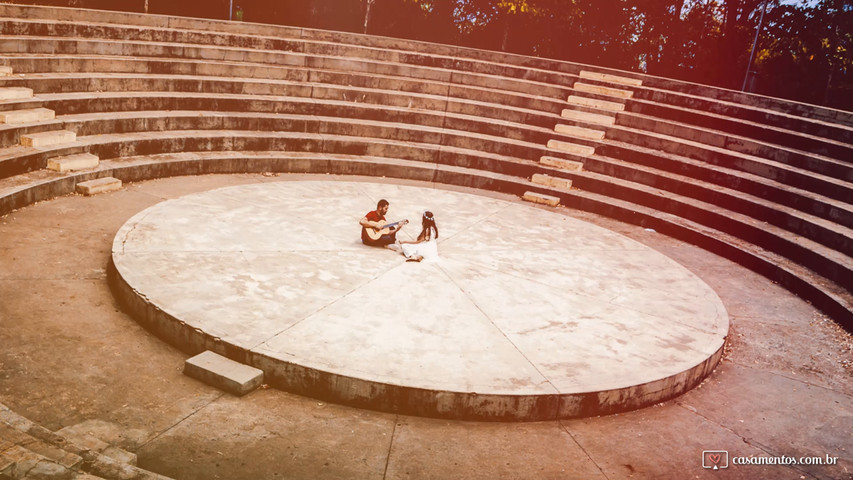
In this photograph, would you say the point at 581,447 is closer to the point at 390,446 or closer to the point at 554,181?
the point at 390,446

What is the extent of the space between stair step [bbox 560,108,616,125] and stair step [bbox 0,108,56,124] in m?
8.49

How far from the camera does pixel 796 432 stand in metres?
5.72

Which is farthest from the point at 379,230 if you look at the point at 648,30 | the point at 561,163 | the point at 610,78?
the point at 648,30

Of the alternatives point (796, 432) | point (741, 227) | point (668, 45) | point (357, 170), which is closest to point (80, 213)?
point (357, 170)

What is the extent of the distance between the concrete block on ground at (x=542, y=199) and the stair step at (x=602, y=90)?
3.26 metres

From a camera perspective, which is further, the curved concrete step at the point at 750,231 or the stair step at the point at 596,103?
the stair step at the point at 596,103

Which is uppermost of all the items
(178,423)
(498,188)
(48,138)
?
(48,138)

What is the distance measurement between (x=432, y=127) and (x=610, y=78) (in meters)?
3.74

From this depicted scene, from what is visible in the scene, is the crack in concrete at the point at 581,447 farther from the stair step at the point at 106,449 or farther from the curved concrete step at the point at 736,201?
the curved concrete step at the point at 736,201

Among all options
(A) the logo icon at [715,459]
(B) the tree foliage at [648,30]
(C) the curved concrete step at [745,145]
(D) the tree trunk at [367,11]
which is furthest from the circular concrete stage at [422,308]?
(B) the tree foliage at [648,30]

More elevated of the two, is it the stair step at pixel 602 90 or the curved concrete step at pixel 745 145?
the stair step at pixel 602 90

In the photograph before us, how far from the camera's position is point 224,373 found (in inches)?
211

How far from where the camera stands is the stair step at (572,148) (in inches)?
488

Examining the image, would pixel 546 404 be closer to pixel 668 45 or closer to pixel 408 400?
pixel 408 400
